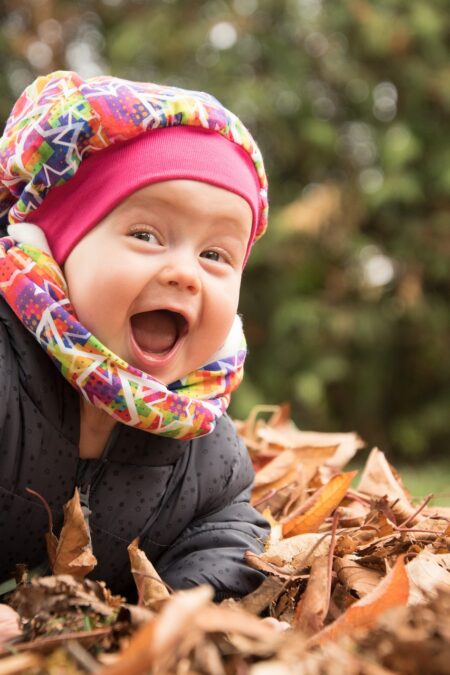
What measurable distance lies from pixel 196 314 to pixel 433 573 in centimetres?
55

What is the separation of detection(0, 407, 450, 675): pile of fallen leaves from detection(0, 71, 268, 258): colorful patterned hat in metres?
0.54

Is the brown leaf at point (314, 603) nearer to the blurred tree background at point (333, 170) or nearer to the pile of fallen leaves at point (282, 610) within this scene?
the pile of fallen leaves at point (282, 610)

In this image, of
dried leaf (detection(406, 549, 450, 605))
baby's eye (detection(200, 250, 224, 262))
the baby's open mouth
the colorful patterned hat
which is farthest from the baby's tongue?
dried leaf (detection(406, 549, 450, 605))

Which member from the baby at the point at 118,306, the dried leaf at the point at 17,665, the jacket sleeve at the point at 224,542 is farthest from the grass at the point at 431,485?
the dried leaf at the point at 17,665

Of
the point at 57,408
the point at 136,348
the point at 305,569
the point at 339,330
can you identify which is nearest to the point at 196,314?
the point at 136,348

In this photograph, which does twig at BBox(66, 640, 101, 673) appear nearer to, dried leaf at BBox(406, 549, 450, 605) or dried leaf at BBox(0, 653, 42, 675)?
dried leaf at BBox(0, 653, 42, 675)

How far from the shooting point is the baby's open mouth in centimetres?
140

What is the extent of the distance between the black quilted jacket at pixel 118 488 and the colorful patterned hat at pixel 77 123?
223mm

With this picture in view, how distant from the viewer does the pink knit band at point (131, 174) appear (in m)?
1.35

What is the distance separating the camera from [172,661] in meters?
0.82

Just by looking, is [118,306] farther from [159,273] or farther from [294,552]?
[294,552]

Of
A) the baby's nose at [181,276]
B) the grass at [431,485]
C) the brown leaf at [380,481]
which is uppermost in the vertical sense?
the baby's nose at [181,276]

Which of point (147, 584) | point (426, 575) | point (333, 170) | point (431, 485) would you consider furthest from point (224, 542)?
point (333, 170)

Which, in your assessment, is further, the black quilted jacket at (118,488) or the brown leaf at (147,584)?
the black quilted jacket at (118,488)
